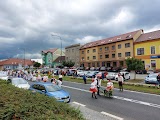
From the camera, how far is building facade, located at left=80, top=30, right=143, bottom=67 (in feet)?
164

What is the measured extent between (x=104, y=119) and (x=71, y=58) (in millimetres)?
69698

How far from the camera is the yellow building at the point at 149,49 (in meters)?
42.7

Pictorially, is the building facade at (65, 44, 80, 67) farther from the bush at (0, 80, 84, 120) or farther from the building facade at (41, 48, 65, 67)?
the bush at (0, 80, 84, 120)

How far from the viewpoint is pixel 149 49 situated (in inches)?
1750

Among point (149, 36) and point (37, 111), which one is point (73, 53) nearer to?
point (149, 36)

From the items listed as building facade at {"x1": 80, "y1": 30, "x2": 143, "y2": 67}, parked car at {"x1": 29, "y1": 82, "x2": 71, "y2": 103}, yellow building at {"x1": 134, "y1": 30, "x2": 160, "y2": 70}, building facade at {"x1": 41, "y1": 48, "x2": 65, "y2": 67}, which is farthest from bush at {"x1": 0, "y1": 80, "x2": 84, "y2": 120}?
building facade at {"x1": 41, "y1": 48, "x2": 65, "y2": 67}

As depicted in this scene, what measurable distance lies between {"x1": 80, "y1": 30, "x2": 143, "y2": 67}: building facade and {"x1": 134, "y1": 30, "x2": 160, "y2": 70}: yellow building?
2118mm

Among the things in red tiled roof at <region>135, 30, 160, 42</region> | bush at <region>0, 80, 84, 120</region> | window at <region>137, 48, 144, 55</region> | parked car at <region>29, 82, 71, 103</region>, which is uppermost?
red tiled roof at <region>135, 30, 160, 42</region>

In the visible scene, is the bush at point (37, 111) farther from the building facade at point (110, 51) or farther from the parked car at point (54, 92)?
the building facade at point (110, 51)

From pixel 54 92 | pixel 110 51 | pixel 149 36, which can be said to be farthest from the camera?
pixel 110 51

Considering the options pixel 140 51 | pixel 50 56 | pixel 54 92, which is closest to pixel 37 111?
pixel 54 92

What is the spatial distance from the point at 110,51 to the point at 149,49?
1455 cm

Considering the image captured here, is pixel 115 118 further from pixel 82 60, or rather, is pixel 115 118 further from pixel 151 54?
pixel 82 60

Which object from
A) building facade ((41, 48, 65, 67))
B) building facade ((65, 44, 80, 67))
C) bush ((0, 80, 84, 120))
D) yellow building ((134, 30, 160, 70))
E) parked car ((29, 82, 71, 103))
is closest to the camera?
bush ((0, 80, 84, 120))
